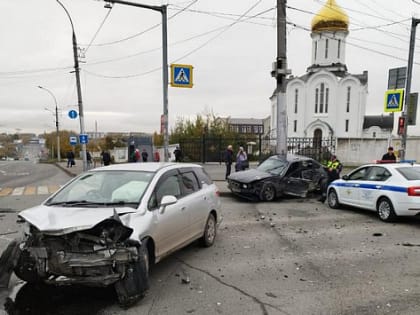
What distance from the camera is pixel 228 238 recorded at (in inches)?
250

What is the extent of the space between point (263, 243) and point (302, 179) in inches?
222

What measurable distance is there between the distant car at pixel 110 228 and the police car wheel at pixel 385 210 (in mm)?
5299

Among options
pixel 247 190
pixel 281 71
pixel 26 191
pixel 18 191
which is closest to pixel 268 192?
pixel 247 190

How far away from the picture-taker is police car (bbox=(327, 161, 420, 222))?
723 cm

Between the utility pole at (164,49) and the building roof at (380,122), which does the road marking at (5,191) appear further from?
the building roof at (380,122)

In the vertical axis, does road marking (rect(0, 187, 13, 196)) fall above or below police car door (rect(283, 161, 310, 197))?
below

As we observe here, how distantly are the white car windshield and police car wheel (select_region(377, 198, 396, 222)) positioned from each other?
620 cm

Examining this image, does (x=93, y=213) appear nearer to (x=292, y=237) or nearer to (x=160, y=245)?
(x=160, y=245)

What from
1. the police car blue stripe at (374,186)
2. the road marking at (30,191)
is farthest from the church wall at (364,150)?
the road marking at (30,191)

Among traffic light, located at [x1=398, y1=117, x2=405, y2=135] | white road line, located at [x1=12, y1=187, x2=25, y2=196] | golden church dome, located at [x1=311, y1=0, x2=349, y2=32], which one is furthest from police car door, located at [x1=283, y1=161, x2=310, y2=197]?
golden church dome, located at [x1=311, y1=0, x2=349, y2=32]

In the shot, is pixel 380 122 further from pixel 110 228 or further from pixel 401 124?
pixel 110 228

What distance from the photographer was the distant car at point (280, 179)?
10495 millimetres

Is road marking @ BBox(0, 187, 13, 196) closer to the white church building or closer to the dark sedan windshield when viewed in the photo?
the dark sedan windshield

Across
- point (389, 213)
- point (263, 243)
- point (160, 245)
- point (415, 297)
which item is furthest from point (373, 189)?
point (160, 245)
